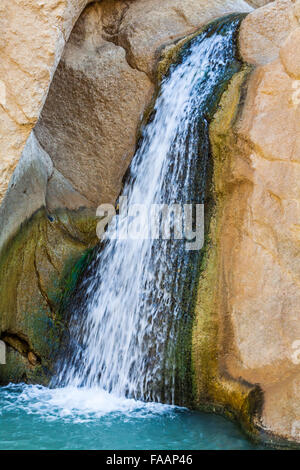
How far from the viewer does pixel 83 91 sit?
5.94 metres

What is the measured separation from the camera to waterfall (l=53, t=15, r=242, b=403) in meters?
4.34

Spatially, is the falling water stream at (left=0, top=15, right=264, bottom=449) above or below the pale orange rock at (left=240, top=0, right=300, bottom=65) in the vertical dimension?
below

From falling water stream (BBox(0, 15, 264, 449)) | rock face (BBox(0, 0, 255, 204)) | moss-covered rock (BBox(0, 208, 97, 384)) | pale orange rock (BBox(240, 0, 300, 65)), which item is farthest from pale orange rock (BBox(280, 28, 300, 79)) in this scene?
moss-covered rock (BBox(0, 208, 97, 384))

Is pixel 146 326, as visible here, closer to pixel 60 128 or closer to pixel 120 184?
pixel 120 184

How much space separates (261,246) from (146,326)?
1.12m

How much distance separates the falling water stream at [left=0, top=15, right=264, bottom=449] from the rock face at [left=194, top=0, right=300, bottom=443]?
0.68ft

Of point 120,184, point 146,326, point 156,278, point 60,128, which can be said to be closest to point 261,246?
point 156,278

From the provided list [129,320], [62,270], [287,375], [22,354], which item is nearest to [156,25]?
[62,270]

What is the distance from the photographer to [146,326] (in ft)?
14.6

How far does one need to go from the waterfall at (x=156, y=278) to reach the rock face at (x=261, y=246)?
21cm

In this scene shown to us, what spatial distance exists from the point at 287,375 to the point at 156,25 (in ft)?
12.6

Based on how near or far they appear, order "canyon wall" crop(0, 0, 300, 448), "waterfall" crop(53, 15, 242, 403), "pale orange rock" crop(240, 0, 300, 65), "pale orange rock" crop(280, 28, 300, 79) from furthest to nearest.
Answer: "pale orange rock" crop(240, 0, 300, 65)
"waterfall" crop(53, 15, 242, 403)
"pale orange rock" crop(280, 28, 300, 79)
"canyon wall" crop(0, 0, 300, 448)

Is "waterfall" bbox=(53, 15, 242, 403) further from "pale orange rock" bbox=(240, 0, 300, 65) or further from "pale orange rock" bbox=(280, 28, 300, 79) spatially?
"pale orange rock" bbox=(280, 28, 300, 79)

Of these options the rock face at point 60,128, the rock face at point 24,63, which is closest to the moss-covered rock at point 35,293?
the rock face at point 60,128
